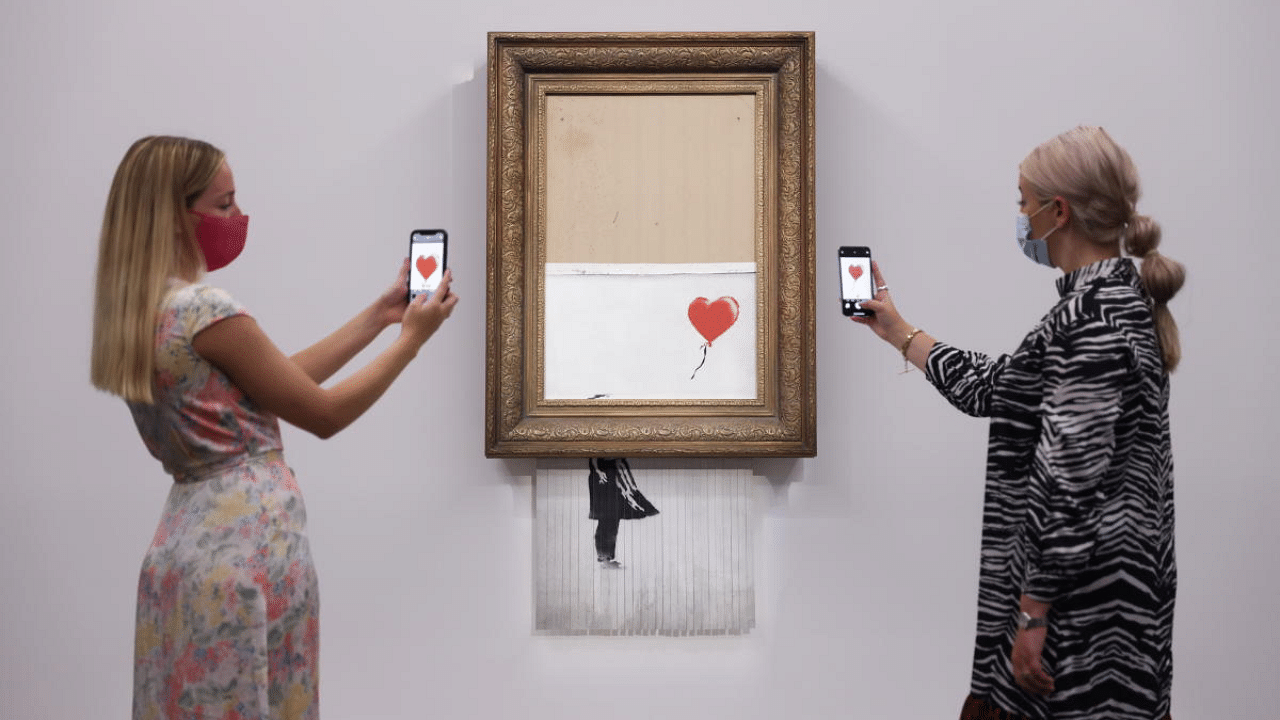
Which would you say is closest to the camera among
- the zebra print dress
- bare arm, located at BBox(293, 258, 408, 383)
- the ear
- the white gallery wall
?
the zebra print dress

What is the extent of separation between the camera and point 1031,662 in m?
1.56

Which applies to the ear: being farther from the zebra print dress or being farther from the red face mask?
the red face mask

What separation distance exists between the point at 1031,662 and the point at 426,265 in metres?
1.26

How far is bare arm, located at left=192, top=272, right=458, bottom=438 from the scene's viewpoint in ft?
5.23

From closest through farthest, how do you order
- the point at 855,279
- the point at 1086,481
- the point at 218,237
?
1. the point at 1086,481
2. the point at 218,237
3. the point at 855,279

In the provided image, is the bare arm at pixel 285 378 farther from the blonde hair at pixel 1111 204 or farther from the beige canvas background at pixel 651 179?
the blonde hair at pixel 1111 204

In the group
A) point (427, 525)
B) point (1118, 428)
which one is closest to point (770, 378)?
point (427, 525)

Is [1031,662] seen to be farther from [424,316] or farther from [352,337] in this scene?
[352,337]

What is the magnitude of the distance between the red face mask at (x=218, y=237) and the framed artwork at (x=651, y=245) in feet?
2.55

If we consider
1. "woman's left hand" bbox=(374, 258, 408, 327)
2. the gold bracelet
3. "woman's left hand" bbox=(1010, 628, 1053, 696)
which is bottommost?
"woman's left hand" bbox=(1010, 628, 1053, 696)

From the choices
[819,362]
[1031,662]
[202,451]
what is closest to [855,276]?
[819,362]

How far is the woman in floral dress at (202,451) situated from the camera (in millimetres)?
1576

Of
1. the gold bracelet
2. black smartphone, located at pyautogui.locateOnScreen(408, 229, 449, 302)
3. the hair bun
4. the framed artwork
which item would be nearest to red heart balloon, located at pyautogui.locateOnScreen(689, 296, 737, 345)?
the framed artwork

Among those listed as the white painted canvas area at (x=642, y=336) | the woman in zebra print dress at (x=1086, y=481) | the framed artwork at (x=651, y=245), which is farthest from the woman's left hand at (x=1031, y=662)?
the white painted canvas area at (x=642, y=336)
